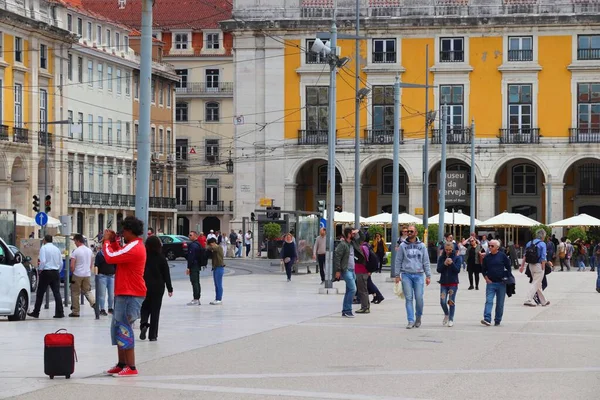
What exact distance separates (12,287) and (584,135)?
183 ft

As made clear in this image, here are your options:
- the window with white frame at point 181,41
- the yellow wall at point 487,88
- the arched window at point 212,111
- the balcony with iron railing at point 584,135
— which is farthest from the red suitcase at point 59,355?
the arched window at point 212,111

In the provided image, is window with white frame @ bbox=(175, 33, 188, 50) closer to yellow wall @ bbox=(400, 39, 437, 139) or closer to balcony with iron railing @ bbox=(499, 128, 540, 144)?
yellow wall @ bbox=(400, 39, 437, 139)

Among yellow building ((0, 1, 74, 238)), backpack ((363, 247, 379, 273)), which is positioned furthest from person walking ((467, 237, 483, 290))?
yellow building ((0, 1, 74, 238))

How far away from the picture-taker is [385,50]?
81000 mm

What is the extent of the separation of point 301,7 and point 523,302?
4754cm

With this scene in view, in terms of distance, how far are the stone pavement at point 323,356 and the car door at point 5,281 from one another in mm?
371

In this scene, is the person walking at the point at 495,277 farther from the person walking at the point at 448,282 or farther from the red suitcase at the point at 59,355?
the red suitcase at the point at 59,355

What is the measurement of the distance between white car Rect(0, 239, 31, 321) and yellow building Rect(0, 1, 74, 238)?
50039 mm

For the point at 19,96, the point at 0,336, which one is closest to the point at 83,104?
the point at 19,96

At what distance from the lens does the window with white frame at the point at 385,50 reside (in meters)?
80.9

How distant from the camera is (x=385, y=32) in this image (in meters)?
80.7

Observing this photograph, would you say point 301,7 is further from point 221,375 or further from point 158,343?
point 221,375

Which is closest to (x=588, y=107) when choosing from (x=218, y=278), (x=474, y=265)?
(x=474, y=265)

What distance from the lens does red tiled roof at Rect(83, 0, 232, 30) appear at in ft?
402
